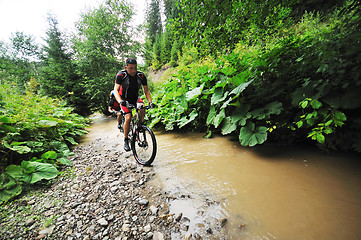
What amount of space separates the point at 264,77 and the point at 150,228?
125 inches

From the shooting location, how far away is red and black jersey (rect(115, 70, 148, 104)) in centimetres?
337

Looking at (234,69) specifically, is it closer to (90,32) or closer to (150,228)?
(150,228)

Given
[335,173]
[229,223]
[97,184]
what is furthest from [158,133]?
[335,173]

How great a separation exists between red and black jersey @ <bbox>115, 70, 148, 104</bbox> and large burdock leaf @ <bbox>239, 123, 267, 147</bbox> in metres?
2.63

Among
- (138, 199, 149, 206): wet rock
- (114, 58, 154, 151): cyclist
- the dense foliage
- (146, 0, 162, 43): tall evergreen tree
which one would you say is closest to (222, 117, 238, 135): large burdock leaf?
the dense foliage

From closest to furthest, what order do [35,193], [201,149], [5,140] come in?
[35,193], [5,140], [201,149]

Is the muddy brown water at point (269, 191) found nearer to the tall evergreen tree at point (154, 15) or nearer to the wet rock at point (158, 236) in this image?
the wet rock at point (158, 236)

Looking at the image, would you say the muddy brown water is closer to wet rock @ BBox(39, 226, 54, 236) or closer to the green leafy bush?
wet rock @ BBox(39, 226, 54, 236)

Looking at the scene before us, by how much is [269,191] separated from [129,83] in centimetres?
347

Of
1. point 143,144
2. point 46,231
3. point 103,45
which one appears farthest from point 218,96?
point 103,45

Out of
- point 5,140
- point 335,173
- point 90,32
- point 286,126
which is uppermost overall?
point 90,32

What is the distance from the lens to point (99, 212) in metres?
1.87

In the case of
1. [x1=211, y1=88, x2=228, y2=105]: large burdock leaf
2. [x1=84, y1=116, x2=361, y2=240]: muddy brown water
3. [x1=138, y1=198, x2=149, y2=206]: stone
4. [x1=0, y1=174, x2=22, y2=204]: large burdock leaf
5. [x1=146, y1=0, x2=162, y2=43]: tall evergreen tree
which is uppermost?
Result: [x1=146, y1=0, x2=162, y2=43]: tall evergreen tree

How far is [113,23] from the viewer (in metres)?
12.2
